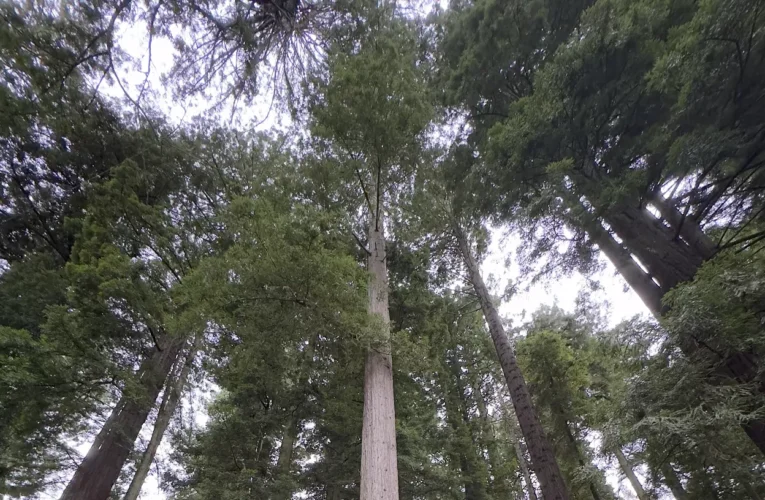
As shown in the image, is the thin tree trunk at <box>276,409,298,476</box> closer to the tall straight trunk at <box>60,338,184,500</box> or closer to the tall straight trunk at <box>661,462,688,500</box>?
the tall straight trunk at <box>60,338,184,500</box>

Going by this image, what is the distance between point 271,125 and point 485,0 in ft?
16.6

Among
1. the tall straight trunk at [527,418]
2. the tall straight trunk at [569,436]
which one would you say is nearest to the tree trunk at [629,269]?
the tall straight trunk at [527,418]

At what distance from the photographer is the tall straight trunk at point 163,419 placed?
6676 mm

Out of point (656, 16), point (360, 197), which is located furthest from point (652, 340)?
point (360, 197)

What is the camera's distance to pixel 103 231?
5531 millimetres

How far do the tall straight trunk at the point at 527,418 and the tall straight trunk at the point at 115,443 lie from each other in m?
6.00

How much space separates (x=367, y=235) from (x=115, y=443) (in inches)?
228

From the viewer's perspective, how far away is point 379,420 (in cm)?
413

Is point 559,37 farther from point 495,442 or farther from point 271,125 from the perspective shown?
point 495,442

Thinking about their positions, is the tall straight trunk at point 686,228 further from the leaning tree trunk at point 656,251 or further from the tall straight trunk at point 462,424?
the tall straight trunk at point 462,424

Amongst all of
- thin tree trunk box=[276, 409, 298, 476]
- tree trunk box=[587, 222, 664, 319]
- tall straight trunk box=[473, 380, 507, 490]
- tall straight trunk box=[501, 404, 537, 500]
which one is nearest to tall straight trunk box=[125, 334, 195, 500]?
thin tree trunk box=[276, 409, 298, 476]

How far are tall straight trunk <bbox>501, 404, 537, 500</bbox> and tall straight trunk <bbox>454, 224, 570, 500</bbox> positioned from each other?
15.0ft

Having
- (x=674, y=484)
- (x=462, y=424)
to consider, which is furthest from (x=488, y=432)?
(x=674, y=484)

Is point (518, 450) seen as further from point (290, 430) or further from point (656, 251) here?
point (656, 251)
